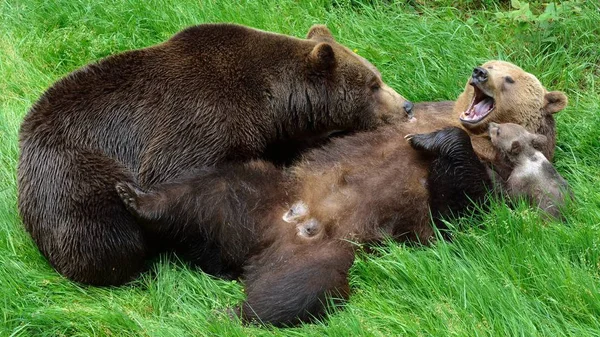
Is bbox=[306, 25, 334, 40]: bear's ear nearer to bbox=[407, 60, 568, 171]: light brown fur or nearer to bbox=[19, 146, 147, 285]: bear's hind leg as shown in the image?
bbox=[407, 60, 568, 171]: light brown fur

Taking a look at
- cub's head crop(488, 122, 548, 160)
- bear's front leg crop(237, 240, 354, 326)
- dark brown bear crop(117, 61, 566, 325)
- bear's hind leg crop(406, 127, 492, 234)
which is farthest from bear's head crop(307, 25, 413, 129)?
bear's front leg crop(237, 240, 354, 326)

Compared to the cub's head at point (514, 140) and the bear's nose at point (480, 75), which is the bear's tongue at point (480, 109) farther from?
the cub's head at point (514, 140)

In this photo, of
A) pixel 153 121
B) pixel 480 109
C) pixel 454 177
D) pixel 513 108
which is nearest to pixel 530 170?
pixel 454 177

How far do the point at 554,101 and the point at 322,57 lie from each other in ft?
5.74

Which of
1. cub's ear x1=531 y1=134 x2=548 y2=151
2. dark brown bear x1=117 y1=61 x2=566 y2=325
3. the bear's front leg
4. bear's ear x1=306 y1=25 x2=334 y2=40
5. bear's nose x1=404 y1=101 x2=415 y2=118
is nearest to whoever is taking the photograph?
the bear's front leg

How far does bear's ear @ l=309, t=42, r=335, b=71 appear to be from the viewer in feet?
19.8

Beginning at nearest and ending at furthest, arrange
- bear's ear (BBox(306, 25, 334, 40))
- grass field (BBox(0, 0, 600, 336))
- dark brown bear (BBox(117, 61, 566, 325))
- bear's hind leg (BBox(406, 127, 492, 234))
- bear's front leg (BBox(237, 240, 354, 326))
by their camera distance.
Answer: grass field (BBox(0, 0, 600, 336)) → bear's front leg (BBox(237, 240, 354, 326)) → dark brown bear (BBox(117, 61, 566, 325)) → bear's hind leg (BBox(406, 127, 492, 234)) → bear's ear (BBox(306, 25, 334, 40))

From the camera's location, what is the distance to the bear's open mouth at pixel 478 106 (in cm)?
619

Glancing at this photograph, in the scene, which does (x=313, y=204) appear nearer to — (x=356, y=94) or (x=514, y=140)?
(x=356, y=94)

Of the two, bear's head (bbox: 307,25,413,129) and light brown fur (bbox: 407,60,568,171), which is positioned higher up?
bear's head (bbox: 307,25,413,129)

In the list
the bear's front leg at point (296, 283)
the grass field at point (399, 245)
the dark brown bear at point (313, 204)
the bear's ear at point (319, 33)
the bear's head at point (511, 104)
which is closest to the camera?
the grass field at point (399, 245)

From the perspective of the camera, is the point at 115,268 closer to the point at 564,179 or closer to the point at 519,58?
the point at 564,179

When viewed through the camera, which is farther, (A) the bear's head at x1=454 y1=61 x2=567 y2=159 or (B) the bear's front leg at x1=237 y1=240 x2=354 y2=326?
(A) the bear's head at x1=454 y1=61 x2=567 y2=159

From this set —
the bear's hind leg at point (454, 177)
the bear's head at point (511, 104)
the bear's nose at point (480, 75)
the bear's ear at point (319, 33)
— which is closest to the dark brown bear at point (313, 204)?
the bear's hind leg at point (454, 177)
